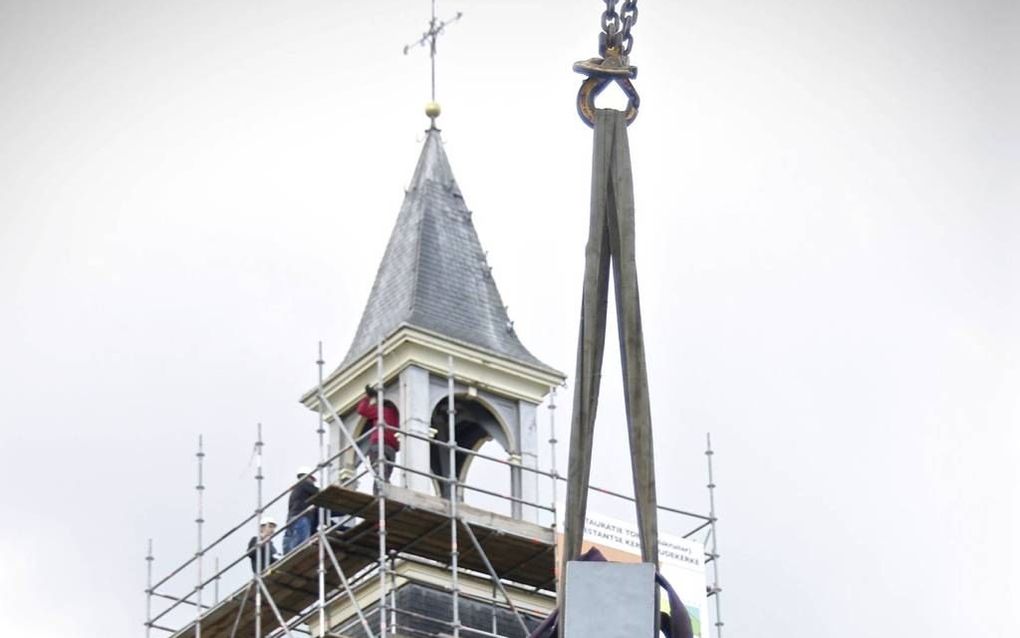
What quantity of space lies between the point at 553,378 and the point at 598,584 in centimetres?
2852

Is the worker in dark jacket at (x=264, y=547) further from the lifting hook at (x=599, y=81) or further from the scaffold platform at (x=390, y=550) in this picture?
the lifting hook at (x=599, y=81)

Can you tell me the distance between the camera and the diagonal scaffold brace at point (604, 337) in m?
9.94

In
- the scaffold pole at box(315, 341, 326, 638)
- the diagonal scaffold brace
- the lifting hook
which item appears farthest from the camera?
the scaffold pole at box(315, 341, 326, 638)

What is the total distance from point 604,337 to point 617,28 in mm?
1345

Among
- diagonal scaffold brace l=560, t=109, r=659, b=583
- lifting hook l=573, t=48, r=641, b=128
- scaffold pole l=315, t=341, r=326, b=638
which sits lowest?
diagonal scaffold brace l=560, t=109, r=659, b=583

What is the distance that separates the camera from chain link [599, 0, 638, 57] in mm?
10562

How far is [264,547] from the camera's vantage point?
36188mm

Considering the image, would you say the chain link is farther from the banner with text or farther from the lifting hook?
the banner with text

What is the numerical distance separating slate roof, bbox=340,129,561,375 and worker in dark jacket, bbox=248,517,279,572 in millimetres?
3004

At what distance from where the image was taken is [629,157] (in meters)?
10.4

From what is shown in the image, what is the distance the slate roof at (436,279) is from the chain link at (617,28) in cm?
2633

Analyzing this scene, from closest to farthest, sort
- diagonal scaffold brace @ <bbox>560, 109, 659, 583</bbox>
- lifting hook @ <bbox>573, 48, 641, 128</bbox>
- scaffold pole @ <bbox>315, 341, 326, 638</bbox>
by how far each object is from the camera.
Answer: diagonal scaffold brace @ <bbox>560, 109, 659, 583</bbox> → lifting hook @ <bbox>573, 48, 641, 128</bbox> → scaffold pole @ <bbox>315, 341, 326, 638</bbox>

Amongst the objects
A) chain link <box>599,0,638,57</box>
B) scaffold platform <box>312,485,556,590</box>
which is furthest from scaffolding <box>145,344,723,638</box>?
chain link <box>599,0,638,57</box>

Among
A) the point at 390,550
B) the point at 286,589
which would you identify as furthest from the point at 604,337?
the point at 286,589
